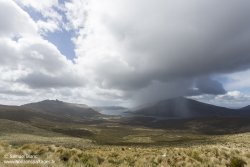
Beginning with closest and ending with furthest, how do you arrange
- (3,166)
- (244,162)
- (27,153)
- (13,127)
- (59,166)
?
(3,166), (59,166), (244,162), (27,153), (13,127)

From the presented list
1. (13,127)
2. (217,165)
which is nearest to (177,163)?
(217,165)

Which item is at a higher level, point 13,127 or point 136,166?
point 13,127

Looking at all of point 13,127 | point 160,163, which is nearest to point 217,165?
point 160,163

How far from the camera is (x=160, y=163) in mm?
18938

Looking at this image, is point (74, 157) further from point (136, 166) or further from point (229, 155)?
point (229, 155)

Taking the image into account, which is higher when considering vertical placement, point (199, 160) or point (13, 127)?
point (13, 127)

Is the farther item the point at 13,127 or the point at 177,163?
the point at 13,127

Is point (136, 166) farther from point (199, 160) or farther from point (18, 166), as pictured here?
point (18, 166)

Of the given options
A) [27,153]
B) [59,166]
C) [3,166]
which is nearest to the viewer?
[3,166]

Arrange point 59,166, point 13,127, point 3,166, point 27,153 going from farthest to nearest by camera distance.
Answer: point 13,127 → point 27,153 → point 59,166 → point 3,166

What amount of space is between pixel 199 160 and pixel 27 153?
11.3 metres

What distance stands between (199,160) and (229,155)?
2.60 m

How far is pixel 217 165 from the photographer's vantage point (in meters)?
17.5

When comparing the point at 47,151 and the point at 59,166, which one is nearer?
the point at 59,166
